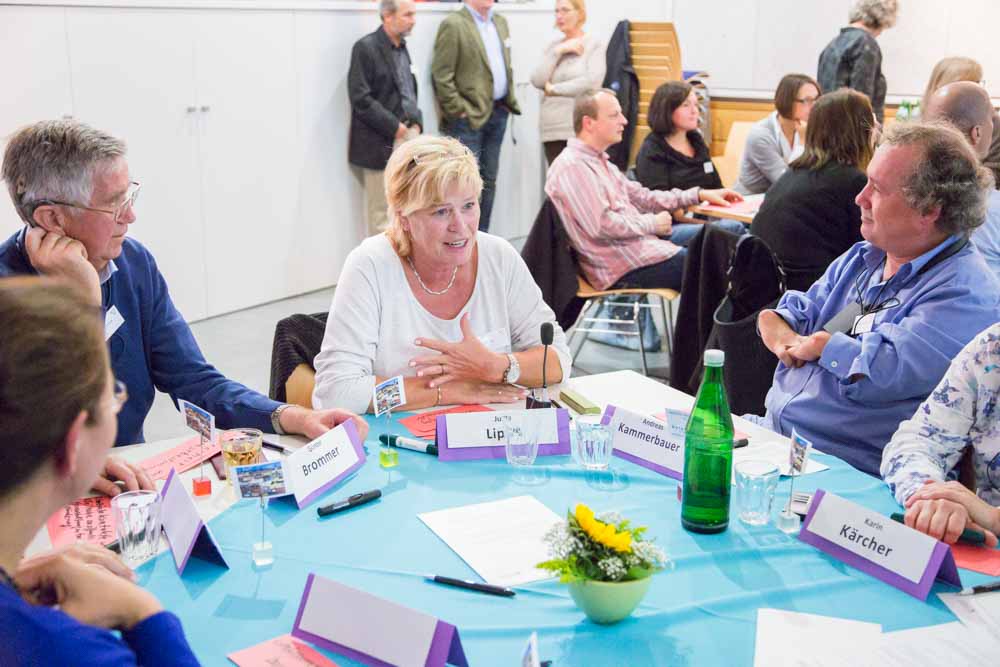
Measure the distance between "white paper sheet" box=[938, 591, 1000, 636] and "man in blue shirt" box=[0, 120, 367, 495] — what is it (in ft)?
3.80

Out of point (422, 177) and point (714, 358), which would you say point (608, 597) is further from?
point (422, 177)

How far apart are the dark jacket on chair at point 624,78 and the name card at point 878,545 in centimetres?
659

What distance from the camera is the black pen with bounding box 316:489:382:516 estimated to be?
5.80ft

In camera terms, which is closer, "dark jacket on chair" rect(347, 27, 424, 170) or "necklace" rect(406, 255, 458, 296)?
"necklace" rect(406, 255, 458, 296)

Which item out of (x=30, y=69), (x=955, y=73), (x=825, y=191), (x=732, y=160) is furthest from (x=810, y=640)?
(x=732, y=160)

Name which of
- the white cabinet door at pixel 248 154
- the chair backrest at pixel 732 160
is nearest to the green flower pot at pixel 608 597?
the white cabinet door at pixel 248 154

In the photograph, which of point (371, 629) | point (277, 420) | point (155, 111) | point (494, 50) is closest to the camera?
point (371, 629)

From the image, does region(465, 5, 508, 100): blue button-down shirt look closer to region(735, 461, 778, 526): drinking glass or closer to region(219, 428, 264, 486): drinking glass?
region(219, 428, 264, 486): drinking glass

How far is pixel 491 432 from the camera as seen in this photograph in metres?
2.05

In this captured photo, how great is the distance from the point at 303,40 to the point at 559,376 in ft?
13.7

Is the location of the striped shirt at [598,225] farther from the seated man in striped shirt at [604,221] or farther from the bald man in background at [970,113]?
the bald man in background at [970,113]

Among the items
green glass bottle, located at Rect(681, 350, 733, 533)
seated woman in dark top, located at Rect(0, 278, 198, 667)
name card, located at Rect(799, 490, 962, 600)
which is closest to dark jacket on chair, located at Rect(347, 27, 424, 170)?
green glass bottle, located at Rect(681, 350, 733, 533)

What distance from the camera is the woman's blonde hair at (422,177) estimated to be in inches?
99.1

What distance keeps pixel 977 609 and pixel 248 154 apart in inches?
198
